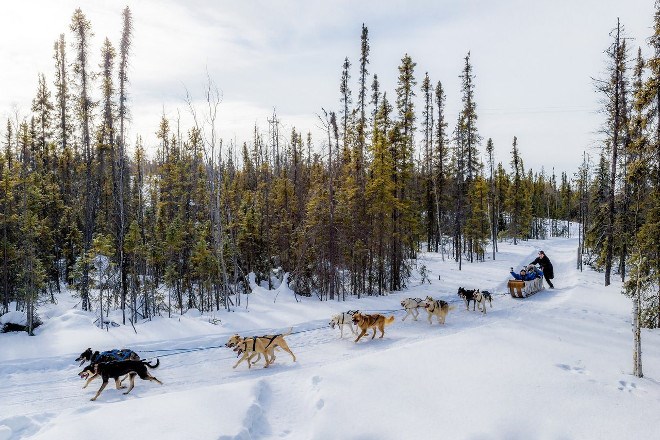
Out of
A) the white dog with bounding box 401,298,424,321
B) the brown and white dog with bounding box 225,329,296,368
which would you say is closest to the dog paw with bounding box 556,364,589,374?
the white dog with bounding box 401,298,424,321

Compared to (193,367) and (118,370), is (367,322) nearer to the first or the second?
(193,367)

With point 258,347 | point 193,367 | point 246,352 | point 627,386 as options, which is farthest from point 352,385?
point 627,386

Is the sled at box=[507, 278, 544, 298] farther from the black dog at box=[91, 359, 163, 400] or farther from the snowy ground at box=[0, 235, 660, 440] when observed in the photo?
the black dog at box=[91, 359, 163, 400]

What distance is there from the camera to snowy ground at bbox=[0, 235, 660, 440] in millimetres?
6383

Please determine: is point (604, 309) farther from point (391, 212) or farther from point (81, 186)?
point (81, 186)

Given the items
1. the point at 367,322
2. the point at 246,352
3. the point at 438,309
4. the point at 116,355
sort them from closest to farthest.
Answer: the point at 116,355
the point at 246,352
the point at 367,322
the point at 438,309

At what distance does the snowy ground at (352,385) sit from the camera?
6383 mm

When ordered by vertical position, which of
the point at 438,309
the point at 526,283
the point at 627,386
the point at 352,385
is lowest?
the point at 627,386

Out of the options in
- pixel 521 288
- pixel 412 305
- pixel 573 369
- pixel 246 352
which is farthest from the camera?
pixel 521 288

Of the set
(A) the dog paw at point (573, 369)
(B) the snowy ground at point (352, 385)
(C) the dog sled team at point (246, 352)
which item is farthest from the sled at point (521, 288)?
(A) the dog paw at point (573, 369)

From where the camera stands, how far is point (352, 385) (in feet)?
25.8

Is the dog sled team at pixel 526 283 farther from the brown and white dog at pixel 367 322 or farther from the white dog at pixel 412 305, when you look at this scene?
the brown and white dog at pixel 367 322

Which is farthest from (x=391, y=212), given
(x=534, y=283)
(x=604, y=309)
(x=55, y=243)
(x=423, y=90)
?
(x=55, y=243)

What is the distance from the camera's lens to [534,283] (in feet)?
64.2
